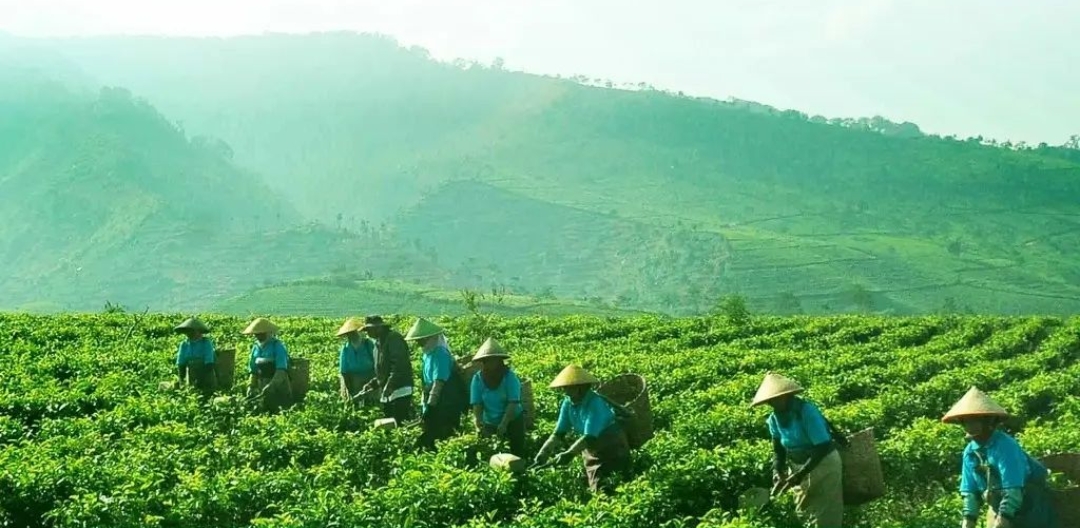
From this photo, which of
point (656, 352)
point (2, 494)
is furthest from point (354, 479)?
point (656, 352)

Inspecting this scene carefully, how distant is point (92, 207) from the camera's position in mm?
161250

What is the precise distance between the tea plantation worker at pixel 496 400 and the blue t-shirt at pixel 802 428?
312 centimetres

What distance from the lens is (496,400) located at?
10938 mm

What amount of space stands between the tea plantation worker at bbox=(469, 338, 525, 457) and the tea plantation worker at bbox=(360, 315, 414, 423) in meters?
1.72

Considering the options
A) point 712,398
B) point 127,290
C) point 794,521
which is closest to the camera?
point 794,521

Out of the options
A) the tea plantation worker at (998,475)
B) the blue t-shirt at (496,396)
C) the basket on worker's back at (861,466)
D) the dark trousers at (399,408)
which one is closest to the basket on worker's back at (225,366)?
the dark trousers at (399,408)

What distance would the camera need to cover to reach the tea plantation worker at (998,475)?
24.3 feet

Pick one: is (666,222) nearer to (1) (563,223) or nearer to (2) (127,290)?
(1) (563,223)

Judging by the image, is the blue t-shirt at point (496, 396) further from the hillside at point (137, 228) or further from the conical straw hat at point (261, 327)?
the hillside at point (137, 228)

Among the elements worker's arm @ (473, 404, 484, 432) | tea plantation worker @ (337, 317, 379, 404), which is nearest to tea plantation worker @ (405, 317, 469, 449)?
worker's arm @ (473, 404, 484, 432)

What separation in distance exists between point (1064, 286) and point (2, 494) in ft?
427

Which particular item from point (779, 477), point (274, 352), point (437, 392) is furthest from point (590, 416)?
point (274, 352)

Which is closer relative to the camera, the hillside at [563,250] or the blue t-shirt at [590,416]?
the blue t-shirt at [590,416]

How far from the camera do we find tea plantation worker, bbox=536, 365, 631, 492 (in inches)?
378
